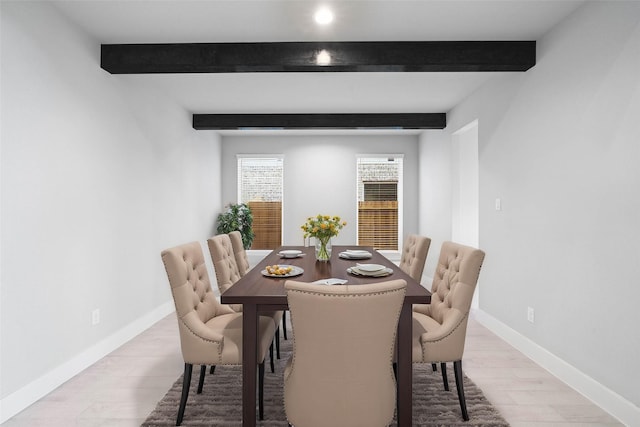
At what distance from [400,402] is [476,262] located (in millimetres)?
845

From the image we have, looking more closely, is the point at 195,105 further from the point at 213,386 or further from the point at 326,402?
the point at 326,402

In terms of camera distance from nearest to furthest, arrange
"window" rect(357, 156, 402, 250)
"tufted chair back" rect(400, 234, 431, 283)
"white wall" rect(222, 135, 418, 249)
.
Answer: "tufted chair back" rect(400, 234, 431, 283) < "white wall" rect(222, 135, 418, 249) < "window" rect(357, 156, 402, 250)

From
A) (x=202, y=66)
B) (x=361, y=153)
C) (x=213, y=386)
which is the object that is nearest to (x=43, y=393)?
(x=213, y=386)

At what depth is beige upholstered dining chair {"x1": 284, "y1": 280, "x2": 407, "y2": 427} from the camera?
1340mm

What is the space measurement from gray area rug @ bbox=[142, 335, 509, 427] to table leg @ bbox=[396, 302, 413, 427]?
1.05 feet

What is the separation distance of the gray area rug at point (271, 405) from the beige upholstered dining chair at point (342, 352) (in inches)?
27.3

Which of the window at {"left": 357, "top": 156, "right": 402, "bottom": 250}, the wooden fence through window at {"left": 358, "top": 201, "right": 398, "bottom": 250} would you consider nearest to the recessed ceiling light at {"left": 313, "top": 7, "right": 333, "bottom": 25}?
the window at {"left": 357, "top": 156, "right": 402, "bottom": 250}

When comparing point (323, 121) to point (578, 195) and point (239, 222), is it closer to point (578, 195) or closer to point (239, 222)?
point (239, 222)

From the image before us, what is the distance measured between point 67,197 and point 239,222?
3.55 meters

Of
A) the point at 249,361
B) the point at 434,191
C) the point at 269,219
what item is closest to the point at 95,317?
the point at 249,361

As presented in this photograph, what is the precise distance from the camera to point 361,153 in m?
6.52

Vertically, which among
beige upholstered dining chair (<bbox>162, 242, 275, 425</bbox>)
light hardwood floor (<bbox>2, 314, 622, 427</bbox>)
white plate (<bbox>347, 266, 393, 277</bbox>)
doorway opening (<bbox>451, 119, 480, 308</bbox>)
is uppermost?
doorway opening (<bbox>451, 119, 480, 308</bbox>)

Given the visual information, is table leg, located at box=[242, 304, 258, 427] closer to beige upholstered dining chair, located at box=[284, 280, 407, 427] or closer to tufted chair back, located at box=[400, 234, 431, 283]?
beige upholstered dining chair, located at box=[284, 280, 407, 427]

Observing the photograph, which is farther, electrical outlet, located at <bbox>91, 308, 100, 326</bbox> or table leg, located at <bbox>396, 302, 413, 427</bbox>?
electrical outlet, located at <bbox>91, 308, 100, 326</bbox>
